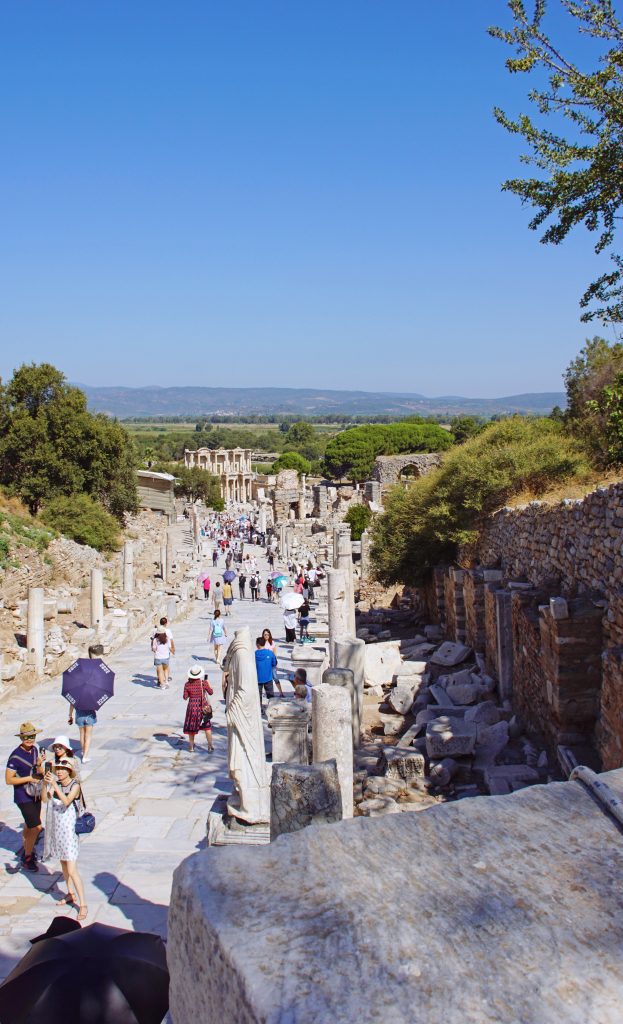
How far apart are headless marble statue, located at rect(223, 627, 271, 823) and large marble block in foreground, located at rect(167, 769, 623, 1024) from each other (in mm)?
4713

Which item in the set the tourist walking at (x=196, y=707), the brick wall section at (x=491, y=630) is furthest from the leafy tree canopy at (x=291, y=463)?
the tourist walking at (x=196, y=707)

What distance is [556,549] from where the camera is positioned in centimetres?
1129

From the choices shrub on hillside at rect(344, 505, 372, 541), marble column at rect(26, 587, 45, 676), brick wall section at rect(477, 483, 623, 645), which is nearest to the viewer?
brick wall section at rect(477, 483, 623, 645)

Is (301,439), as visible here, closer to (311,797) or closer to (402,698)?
(402,698)

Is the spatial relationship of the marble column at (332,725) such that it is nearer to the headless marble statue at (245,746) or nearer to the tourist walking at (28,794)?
the headless marble statue at (245,746)

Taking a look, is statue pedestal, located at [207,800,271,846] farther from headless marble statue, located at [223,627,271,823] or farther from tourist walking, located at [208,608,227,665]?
tourist walking, located at [208,608,227,665]

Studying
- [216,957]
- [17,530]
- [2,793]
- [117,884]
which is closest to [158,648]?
[2,793]

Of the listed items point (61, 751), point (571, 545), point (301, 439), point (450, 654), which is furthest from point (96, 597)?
point (301, 439)

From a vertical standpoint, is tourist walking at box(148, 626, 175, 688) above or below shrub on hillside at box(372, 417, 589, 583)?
below

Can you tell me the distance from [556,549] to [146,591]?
1813 cm

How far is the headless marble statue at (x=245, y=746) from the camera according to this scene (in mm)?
7191

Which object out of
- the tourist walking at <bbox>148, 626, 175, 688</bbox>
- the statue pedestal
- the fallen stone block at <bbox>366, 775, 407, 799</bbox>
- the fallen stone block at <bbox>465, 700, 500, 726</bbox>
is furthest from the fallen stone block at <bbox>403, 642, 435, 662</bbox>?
the statue pedestal

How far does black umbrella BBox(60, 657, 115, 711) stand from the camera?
912 centimetres

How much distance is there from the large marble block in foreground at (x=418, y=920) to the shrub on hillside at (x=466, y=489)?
1333cm
